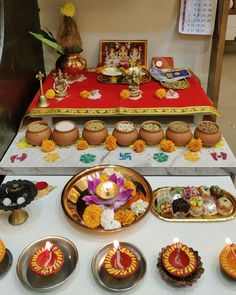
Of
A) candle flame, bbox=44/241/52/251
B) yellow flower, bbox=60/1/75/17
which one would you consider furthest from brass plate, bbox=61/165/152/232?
yellow flower, bbox=60/1/75/17

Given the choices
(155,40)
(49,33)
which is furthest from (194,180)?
(49,33)

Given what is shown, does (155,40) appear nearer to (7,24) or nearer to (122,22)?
(122,22)

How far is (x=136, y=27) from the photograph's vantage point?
1.92 m

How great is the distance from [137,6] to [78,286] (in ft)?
5.04

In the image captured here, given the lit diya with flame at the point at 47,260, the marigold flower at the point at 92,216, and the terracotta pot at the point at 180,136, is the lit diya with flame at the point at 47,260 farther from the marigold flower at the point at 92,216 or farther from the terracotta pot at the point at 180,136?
the terracotta pot at the point at 180,136

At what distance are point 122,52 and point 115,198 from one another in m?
1.14

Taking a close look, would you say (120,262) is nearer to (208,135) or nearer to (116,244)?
(116,244)

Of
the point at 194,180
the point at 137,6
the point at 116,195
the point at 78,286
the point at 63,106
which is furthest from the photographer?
the point at 137,6

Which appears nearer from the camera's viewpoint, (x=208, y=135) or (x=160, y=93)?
(x=208, y=135)

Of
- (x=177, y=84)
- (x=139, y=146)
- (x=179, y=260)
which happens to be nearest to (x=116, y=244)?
(x=179, y=260)

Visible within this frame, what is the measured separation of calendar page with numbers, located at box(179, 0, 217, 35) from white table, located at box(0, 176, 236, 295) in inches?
41.5

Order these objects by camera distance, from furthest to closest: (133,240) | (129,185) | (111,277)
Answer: (129,185) < (133,240) < (111,277)

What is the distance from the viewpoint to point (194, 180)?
1.26 metres

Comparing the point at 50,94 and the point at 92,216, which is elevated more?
the point at 50,94
